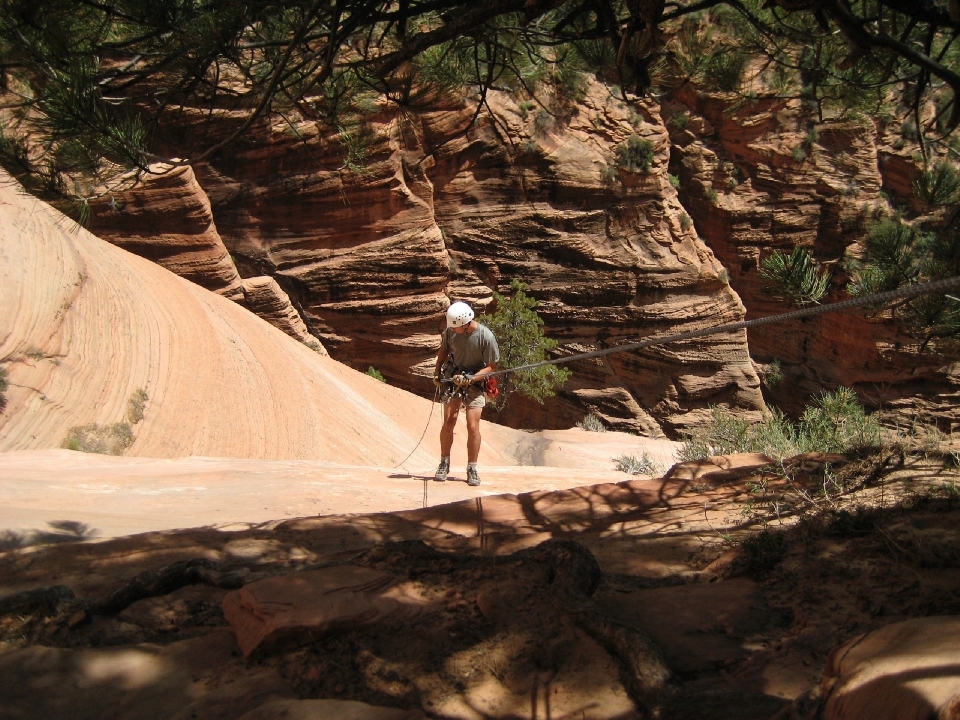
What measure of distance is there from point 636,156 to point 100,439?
14.4 metres

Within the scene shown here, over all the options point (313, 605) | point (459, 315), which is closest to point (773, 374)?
point (459, 315)

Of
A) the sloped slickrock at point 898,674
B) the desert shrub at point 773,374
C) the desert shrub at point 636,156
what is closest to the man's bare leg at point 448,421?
the sloped slickrock at point 898,674

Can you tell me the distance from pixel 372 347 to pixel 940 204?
1466 centimetres

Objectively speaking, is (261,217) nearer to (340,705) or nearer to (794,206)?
(794,206)

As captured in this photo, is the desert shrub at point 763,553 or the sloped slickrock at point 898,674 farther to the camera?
the desert shrub at point 763,553

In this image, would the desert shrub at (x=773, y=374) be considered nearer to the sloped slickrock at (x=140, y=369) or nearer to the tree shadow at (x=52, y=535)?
the sloped slickrock at (x=140, y=369)

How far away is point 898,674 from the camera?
5.21ft

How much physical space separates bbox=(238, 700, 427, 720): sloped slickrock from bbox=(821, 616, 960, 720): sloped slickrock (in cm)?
95

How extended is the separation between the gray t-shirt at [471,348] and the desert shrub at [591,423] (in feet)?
45.0

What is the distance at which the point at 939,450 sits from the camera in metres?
4.22

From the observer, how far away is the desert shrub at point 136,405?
9.23 m

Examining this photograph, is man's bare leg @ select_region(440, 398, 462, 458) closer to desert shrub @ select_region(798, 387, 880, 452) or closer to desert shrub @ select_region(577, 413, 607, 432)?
desert shrub @ select_region(798, 387, 880, 452)

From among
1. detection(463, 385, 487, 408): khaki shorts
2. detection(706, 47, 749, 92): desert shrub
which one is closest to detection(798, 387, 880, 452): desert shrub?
detection(463, 385, 487, 408): khaki shorts

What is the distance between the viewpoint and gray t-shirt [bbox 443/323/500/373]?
595 centimetres
